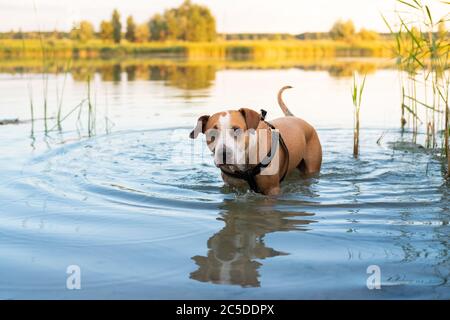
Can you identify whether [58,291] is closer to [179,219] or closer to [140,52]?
[179,219]

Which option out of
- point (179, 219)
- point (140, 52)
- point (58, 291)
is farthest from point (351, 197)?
point (140, 52)

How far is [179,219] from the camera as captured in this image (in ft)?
16.0

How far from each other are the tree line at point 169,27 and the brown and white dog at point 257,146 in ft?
246

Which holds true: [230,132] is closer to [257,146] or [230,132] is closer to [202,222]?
[257,146]

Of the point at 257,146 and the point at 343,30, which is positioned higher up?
the point at 343,30

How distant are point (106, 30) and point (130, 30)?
8182 mm

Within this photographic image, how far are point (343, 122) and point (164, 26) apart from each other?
7620cm

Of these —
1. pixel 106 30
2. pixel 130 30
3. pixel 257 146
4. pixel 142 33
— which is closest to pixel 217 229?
pixel 257 146

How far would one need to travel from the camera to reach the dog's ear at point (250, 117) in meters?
5.00

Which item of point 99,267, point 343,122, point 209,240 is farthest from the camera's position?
point 343,122

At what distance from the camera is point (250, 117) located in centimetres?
502

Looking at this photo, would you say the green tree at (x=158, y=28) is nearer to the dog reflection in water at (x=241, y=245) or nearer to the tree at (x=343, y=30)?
the tree at (x=343, y=30)

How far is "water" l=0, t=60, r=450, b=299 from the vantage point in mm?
3432
